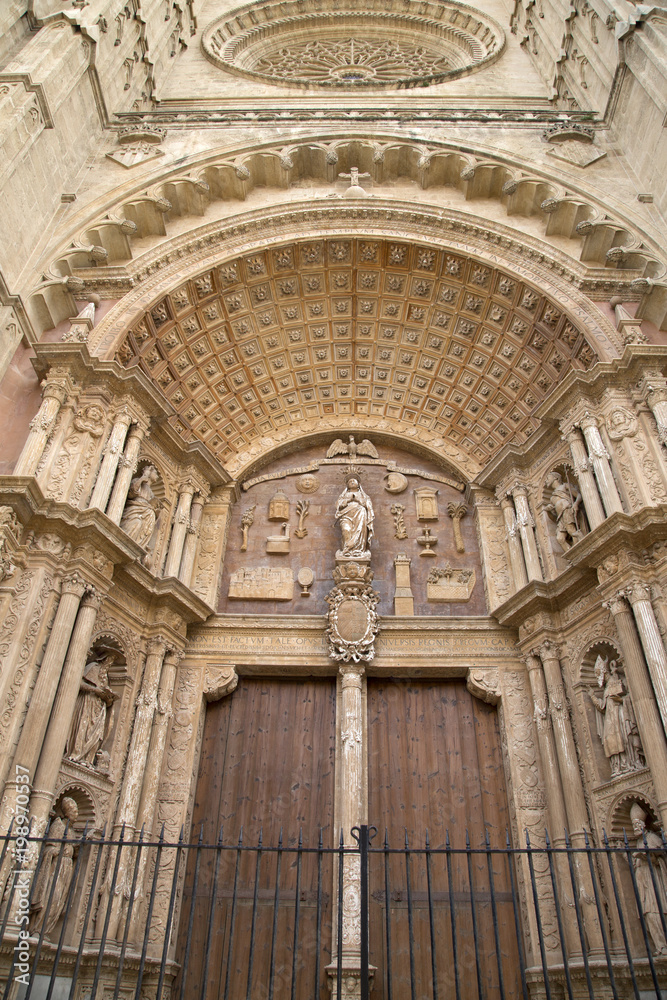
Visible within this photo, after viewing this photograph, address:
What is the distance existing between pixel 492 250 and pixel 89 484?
6200mm

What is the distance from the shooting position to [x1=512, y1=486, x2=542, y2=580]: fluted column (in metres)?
8.33

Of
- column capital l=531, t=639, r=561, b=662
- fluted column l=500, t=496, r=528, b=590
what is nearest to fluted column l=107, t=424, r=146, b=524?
fluted column l=500, t=496, r=528, b=590

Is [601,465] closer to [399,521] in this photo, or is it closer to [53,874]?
[399,521]

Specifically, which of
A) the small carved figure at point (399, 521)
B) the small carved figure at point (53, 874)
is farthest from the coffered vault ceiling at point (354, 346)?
the small carved figure at point (53, 874)

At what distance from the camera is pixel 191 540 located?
9.02 metres

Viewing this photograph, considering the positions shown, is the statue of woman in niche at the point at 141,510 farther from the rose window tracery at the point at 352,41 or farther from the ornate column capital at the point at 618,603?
the rose window tracery at the point at 352,41

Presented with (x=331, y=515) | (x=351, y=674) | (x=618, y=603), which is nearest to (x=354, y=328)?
(x=331, y=515)

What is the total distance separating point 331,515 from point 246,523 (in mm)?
1209

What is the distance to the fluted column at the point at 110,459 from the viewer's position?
24.0 feet

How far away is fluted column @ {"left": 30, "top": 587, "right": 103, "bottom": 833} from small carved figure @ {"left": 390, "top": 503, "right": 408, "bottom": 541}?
167 inches

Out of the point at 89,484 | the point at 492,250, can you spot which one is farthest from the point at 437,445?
the point at 89,484

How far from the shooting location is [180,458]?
9.27 meters

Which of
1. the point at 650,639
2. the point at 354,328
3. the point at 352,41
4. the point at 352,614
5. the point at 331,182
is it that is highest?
the point at 352,41

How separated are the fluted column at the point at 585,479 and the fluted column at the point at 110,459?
5120 millimetres
